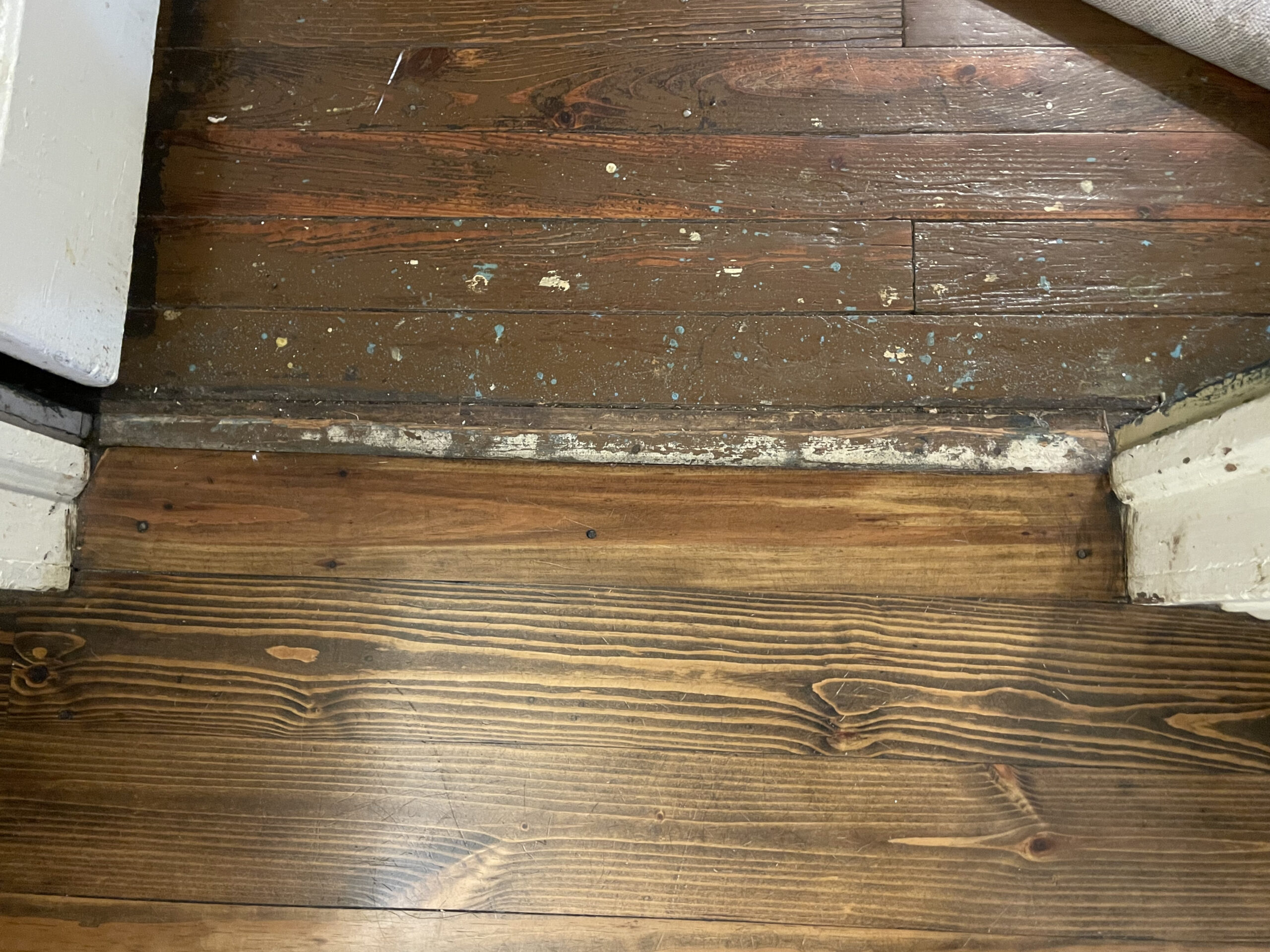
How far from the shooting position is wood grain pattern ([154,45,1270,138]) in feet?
3.47

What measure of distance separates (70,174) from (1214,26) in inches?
58.1

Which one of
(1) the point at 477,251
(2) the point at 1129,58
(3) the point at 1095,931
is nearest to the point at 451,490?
(1) the point at 477,251

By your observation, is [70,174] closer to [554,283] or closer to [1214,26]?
[554,283]

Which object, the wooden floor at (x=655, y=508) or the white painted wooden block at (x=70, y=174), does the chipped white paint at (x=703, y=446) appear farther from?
the white painted wooden block at (x=70, y=174)

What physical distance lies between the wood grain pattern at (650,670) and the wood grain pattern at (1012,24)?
783 millimetres

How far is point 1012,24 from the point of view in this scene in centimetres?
108

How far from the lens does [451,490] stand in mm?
1010

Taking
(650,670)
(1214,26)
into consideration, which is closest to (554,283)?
(650,670)

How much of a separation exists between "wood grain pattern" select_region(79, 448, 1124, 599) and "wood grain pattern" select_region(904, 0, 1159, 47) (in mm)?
623

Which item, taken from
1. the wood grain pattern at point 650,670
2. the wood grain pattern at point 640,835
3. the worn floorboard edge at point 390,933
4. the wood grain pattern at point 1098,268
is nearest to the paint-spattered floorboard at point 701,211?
the wood grain pattern at point 1098,268

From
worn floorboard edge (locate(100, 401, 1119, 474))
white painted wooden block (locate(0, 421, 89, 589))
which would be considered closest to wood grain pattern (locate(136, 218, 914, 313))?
worn floorboard edge (locate(100, 401, 1119, 474))

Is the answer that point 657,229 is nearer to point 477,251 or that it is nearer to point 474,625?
point 477,251

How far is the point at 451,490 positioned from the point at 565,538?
164mm

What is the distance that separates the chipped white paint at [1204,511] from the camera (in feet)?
2.49
